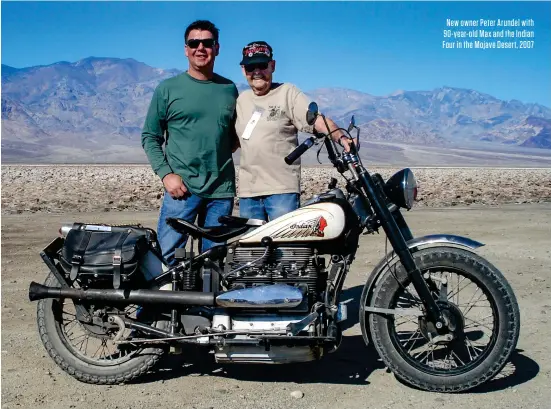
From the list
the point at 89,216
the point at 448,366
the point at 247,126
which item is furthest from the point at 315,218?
the point at 89,216

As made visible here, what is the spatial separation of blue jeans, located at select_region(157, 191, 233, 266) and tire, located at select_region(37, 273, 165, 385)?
0.72 metres

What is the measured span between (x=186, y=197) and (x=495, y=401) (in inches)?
97.9

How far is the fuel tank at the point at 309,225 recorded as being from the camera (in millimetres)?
4129

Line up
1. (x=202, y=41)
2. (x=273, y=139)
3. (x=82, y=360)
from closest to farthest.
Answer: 1. (x=82, y=360)
2. (x=273, y=139)
3. (x=202, y=41)

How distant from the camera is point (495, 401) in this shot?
414 cm

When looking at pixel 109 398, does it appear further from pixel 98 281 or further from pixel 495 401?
pixel 495 401

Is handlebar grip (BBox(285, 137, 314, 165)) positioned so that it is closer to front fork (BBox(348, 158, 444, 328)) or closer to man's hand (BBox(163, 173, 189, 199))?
front fork (BBox(348, 158, 444, 328))

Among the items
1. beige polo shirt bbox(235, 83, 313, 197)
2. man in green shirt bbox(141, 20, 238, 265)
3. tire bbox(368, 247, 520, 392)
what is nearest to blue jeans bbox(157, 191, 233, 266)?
man in green shirt bbox(141, 20, 238, 265)

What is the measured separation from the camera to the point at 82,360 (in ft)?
14.6

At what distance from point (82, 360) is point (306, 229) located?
5.62 ft

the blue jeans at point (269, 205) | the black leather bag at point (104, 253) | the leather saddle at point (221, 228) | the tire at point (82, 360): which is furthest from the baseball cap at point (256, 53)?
the tire at point (82, 360)

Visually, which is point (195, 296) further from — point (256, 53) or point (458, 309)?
point (256, 53)

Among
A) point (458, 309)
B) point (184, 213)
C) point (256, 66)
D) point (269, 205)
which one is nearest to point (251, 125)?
point (256, 66)

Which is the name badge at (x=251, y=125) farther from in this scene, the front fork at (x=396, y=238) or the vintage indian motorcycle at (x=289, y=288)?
the front fork at (x=396, y=238)
